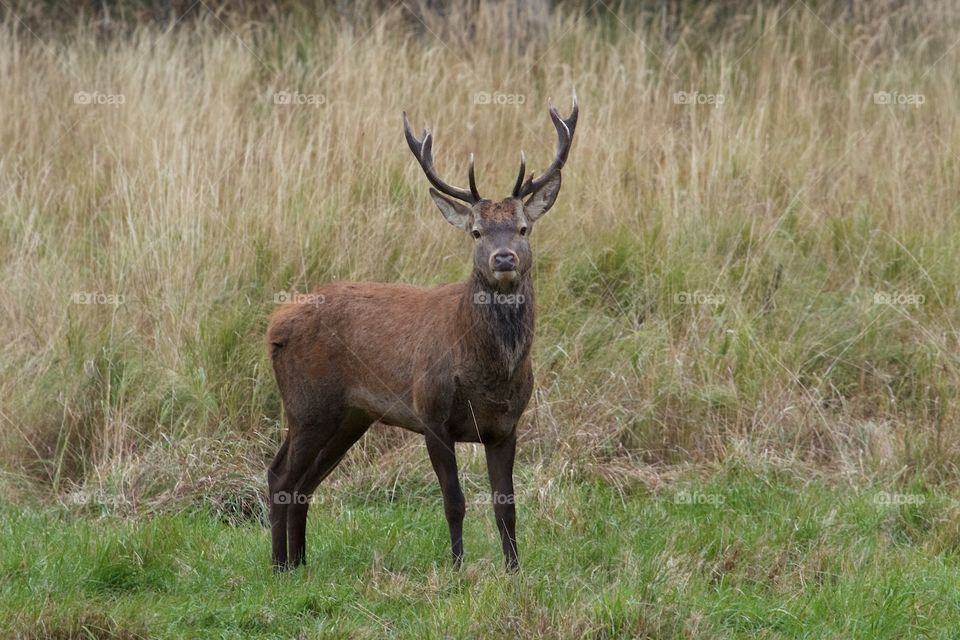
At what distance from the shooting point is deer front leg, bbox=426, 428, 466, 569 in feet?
20.9

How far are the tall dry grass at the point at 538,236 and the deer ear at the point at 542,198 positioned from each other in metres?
1.52

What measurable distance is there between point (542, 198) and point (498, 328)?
0.70 metres

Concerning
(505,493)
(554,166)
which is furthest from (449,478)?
(554,166)

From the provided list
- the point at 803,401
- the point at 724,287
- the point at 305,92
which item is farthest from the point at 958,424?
the point at 305,92

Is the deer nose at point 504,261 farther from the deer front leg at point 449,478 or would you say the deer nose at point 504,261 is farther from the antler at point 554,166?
the deer front leg at point 449,478

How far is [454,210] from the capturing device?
6.72 metres

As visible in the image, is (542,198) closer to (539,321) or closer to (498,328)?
(498,328)

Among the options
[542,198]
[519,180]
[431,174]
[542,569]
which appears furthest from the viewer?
[542,198]

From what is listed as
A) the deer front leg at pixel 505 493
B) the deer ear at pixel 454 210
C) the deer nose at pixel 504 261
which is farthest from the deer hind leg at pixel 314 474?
the deer nose at pixel 504 261

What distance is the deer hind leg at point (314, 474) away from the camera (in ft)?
22.0

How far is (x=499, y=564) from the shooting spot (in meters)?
6.33

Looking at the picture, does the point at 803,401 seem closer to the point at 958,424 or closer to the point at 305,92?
the point at 958,424

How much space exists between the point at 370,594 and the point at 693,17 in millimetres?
8624

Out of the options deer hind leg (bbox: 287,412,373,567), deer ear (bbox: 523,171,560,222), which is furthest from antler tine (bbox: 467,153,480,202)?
deer hind leg (bbox: 287,412,373,567)
